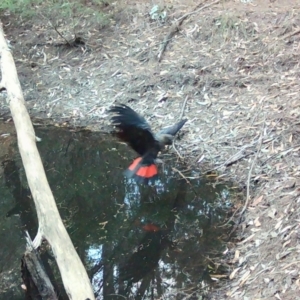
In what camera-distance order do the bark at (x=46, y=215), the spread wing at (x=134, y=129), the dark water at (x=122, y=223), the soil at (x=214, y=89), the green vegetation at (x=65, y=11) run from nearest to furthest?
the bark at (x=46, y=215), the dark water at (x=122, y=223), the soil at (x=214, y=89), the spread wing at (x=134, y=129), the green vegetation at (x=65, y=11)

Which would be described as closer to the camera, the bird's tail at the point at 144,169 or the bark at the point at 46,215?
the bark at the point at 46,215

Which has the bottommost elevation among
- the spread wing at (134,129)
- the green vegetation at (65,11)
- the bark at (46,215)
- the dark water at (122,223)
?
the dark water at (122,223)

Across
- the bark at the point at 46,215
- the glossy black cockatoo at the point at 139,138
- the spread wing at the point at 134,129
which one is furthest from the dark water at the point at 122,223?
the bark at the point at 46,215

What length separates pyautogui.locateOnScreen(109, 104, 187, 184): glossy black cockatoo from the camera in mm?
4762

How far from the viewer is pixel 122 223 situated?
15.6 ft

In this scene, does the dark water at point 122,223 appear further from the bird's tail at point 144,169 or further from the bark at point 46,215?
the bark at point 46,215

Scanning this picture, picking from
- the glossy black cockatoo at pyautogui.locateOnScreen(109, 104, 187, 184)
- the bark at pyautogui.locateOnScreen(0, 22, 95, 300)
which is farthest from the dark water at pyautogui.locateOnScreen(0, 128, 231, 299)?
the bark at pyautogui.locateOnScreen(0, 22, 95, 300)

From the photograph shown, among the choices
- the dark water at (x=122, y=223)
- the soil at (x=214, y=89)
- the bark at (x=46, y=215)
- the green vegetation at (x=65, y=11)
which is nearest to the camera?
the bark at (x=46, y=215)

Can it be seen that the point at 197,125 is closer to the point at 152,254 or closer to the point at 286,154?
the point at 286,154

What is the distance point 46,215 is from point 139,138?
1668 millimetres

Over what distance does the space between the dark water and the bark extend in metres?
0.80

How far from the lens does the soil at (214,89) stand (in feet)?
13.9

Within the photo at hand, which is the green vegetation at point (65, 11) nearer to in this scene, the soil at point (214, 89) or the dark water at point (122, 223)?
the soil at point (214, 89)

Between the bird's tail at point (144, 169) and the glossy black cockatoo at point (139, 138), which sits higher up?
the glossy black cockatoo at point (139, 138)
